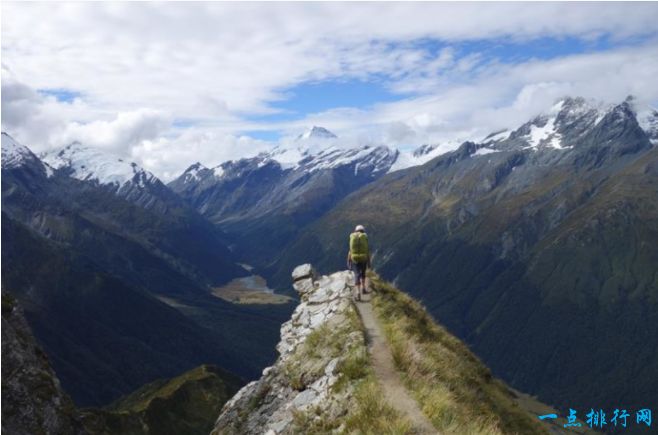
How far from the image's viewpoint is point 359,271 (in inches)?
1428

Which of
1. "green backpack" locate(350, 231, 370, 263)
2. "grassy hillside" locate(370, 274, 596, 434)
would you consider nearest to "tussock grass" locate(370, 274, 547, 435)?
"grassy hillside" locate(370, 274, 596, 434)

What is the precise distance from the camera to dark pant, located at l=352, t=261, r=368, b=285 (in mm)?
36000

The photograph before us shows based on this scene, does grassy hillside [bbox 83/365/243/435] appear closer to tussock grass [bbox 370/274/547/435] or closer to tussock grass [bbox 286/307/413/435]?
tussock grass [bbox 370/274/547/435]

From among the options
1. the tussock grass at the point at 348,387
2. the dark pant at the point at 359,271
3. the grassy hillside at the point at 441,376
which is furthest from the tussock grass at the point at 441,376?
the tussock grass at the point at 348,387

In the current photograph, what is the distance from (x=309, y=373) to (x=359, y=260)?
8.92 metres

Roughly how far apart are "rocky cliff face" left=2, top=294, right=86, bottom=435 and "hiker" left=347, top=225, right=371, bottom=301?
17.4 meters

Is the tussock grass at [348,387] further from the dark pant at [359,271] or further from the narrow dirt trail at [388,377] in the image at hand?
the dark pant at [359,271]

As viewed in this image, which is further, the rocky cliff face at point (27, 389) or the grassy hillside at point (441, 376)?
the rocky cliff face at point (27, 389)

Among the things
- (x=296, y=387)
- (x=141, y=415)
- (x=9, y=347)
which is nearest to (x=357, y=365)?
(x=296, y=387)

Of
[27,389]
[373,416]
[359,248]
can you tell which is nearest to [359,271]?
[359,248]

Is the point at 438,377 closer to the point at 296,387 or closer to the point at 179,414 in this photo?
the point at 296,387

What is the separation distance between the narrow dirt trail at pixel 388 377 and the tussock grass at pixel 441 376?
293 mm

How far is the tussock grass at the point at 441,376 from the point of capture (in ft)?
70.2

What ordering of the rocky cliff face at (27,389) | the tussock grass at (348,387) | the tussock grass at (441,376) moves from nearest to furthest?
the tussock grass at (348,387), the tussock grass at (441,376), the rocky cliff face at (27,389)
